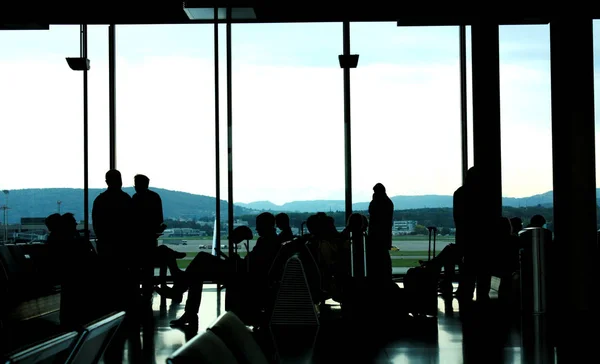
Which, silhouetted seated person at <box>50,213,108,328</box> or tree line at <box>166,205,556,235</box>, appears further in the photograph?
tree line at <box>166,205,556,235</box>

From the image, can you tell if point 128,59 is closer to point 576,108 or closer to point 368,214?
point 368,214

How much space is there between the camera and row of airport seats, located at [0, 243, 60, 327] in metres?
7.57

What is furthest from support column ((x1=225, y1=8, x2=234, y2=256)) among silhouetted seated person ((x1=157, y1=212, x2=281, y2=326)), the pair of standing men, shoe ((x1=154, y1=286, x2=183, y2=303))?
silhouetted seated person ((x1=157, y1=212, x2=281, y2=326))

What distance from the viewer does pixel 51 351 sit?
1.80m

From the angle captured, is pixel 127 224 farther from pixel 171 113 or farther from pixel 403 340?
pixel 171 113

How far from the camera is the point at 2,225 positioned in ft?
37.0

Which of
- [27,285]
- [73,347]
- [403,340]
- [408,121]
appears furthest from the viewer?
[408,121]

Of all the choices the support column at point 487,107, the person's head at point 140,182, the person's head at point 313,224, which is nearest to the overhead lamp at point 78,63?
the person's head at point 140,182

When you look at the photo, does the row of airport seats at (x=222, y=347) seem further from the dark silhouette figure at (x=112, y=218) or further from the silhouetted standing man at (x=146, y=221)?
the silhouetted standing man at (x=146, y=221)

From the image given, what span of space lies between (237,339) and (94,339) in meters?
0.40

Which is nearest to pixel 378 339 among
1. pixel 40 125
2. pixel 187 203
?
pixel 187 203

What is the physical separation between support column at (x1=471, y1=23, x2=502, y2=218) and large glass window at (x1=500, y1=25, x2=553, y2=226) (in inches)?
34.6

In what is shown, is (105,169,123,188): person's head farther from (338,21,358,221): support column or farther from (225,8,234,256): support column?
(338,21,358,221): support column

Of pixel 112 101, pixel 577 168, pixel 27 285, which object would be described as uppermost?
pixel 112 101
